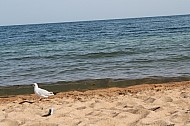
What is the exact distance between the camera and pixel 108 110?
6.16 metres

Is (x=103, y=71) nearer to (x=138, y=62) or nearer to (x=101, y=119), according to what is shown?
(x=138, y=62)

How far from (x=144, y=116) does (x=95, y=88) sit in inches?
160

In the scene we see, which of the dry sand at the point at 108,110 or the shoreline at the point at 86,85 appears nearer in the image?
the dry sand at the point at 108,110

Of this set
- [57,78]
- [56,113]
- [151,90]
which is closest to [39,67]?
[57,78]

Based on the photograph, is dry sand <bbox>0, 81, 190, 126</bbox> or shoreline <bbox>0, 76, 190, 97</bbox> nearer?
dry sand <bbox>0, 81, 190, 126</bbox>

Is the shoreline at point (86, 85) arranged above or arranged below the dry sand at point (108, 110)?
above

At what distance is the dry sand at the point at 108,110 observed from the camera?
17.7 ft

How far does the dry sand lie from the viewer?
17.7 feet

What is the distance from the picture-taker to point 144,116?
18.2 ft

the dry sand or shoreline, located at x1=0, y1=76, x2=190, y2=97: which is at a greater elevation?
shoreline, located at x1=0, y1=76, x2=190, y2=97

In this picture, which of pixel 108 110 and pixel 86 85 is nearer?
pixel 108 110

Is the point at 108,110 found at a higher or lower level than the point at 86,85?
lower

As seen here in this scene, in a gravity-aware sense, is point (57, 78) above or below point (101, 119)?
above

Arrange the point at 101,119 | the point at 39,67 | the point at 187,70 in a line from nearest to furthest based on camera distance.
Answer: the point at 101,119
the point at 187,70
the point at 39,67
